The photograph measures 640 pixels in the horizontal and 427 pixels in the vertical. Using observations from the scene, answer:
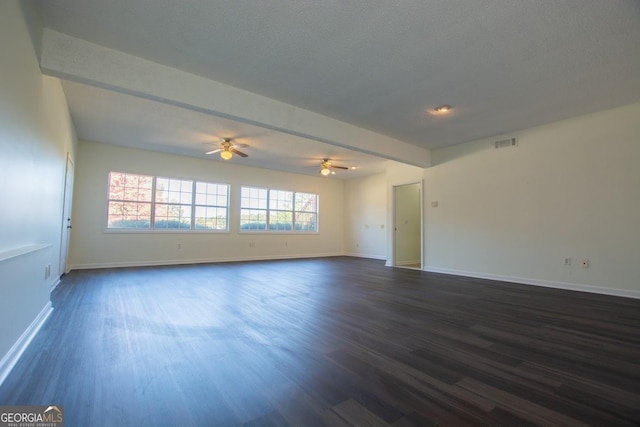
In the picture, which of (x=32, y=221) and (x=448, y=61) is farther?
(x=448, y=61)

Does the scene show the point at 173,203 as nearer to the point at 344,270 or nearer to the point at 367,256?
the point at 344,270

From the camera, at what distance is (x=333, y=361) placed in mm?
2031

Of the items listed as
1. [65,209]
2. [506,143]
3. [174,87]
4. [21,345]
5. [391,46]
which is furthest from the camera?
[506,143]

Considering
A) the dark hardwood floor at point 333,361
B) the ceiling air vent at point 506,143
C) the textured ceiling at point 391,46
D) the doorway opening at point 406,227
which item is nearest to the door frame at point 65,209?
the dark hardwood floor at point 333,361

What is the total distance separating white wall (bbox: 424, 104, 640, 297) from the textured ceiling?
706 mm

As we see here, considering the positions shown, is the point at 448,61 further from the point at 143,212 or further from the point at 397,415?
the point at 143,212

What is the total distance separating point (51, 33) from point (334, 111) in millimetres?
3229

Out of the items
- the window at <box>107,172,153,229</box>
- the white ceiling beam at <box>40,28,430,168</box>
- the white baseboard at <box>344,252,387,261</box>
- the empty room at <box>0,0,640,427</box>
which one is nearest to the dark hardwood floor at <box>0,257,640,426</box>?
the empty room at <box>0,0,640,427</box>

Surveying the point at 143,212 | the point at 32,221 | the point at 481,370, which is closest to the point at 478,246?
the point at 481,370

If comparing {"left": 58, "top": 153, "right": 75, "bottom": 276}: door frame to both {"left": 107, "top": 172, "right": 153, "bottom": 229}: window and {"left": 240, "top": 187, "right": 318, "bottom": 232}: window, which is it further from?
{"left": 240, "top": 187, "right": 318, "bottom": 232}: window

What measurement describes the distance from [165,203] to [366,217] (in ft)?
19.7

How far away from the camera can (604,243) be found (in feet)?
14.0
